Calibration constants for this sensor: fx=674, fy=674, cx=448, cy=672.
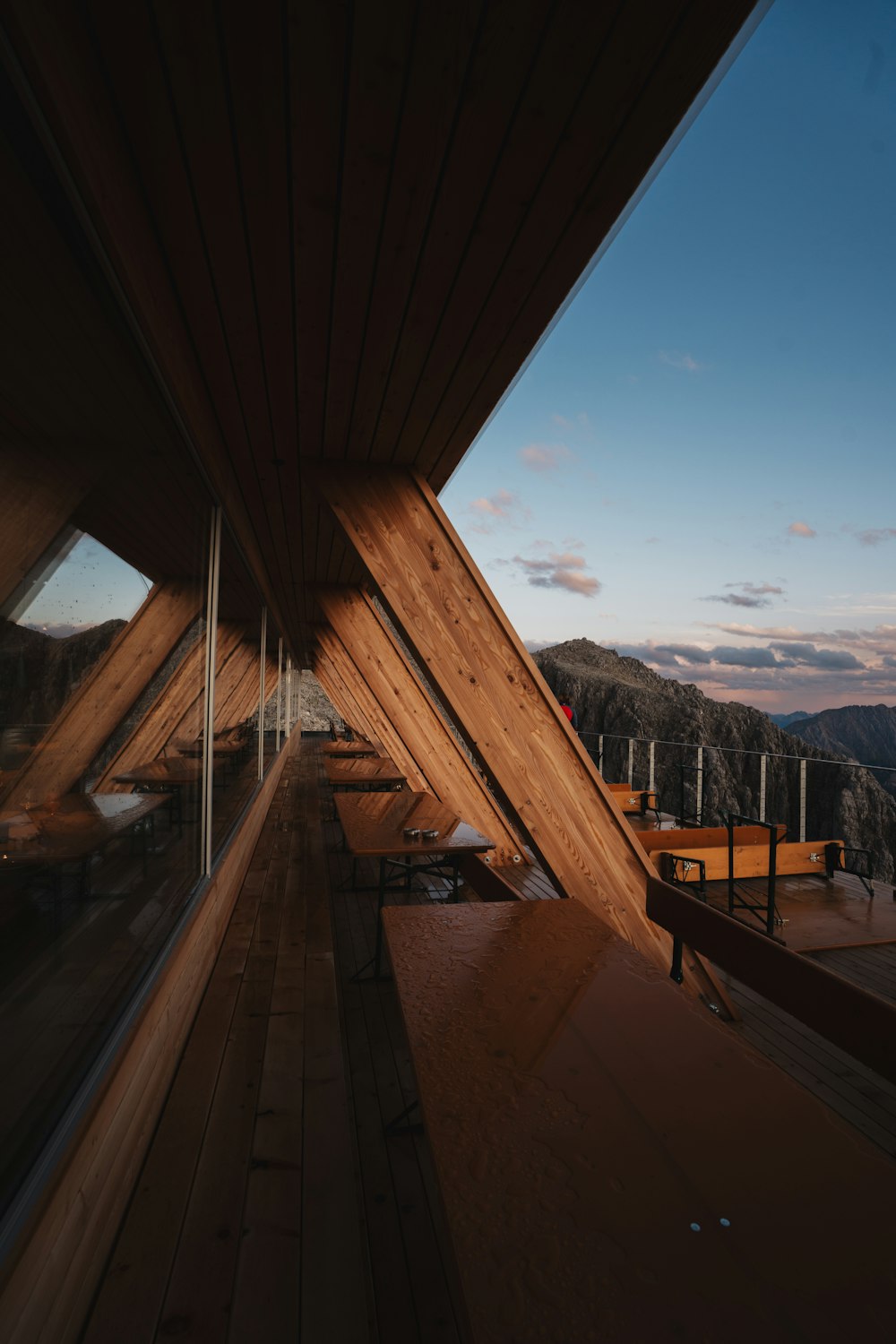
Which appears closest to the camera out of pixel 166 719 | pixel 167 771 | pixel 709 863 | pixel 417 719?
pixel 166 719

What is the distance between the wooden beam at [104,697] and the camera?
3.48 feet

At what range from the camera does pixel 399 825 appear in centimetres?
388

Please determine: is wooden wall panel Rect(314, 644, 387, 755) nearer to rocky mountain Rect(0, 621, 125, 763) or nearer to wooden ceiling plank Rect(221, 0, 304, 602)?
wooden ceiling plank Rect(221, 0, 304, 602)

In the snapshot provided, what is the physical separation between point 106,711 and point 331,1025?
5.90 feet

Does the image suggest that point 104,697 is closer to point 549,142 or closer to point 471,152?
point 471,152

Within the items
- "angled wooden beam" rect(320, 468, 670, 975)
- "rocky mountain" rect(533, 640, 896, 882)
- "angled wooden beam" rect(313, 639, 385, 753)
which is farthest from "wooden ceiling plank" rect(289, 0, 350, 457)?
"angled wooden beam" rect(313, 639, 385, 753)

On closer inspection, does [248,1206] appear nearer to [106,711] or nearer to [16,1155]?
[16,1155]

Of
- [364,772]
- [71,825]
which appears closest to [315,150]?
[71,825]

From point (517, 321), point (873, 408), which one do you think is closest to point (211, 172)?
point (517, 321)

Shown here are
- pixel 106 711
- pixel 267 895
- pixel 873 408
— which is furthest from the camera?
pixel 873 408

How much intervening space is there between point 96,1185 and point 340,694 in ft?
47.8

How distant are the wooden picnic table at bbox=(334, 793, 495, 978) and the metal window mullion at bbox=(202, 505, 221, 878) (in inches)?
26.8

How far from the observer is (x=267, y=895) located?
15.0 feet

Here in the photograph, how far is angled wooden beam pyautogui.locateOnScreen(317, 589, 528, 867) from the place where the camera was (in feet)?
20.1
